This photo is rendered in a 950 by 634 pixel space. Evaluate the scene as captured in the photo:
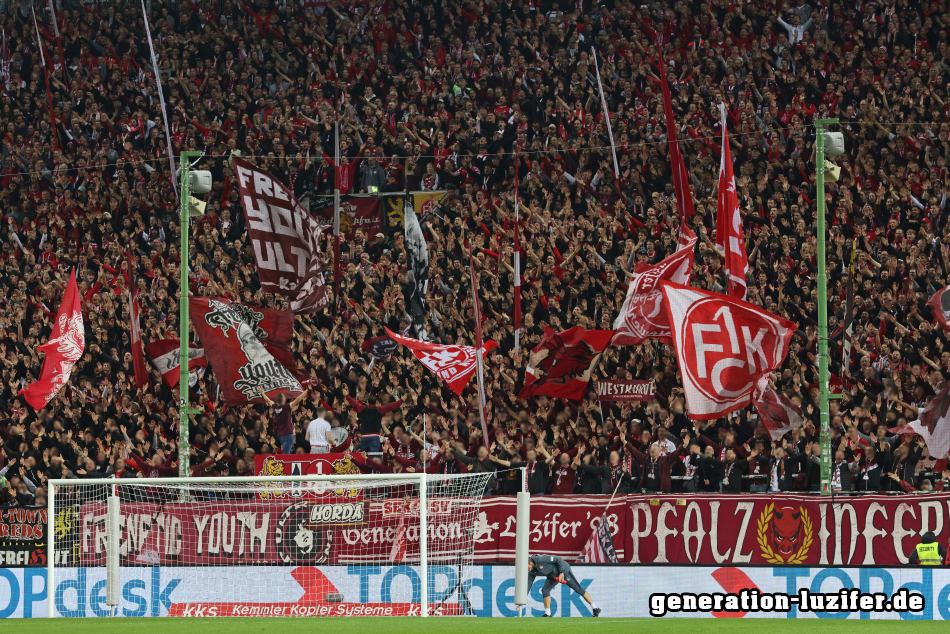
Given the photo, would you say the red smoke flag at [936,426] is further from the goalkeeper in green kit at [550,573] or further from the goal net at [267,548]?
the goal net at [267,548]

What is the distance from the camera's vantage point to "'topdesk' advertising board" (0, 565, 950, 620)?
1552 centimetres

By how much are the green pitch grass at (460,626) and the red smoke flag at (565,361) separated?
635 cm

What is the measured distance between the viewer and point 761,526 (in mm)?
16016

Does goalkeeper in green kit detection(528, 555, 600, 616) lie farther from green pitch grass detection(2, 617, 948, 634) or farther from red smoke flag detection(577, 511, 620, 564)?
green pitch grass detection(2, 617, 948, 634)

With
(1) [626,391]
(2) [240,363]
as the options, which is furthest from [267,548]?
(1) [626,391]

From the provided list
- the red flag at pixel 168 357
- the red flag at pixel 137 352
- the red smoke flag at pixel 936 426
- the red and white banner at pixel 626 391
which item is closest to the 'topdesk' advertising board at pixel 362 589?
the red smoke flag at pixel 936 426

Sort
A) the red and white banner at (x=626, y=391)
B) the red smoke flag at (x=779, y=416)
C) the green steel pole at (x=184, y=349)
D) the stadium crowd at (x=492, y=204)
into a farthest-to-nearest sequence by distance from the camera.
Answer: the red and white banner at (x=626, y=391)
the green steel pole at (x=184, y=349)
the stadium crowd at (x=492, y=204)
the red smoke flag at (x=779, y=416)

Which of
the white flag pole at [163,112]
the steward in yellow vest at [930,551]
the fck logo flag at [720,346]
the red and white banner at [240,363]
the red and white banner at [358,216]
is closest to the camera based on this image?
the steward in yellow vest at [930,551]

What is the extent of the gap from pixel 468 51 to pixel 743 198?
914cm

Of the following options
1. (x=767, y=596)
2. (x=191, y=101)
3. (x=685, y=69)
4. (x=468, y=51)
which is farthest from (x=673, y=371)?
(x=191, y=101)

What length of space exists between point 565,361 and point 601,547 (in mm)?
4236

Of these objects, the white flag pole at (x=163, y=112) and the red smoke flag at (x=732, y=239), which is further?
the white flag pole at (x=163, y=112)

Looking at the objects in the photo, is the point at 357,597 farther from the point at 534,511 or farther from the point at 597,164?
the point at 597,164

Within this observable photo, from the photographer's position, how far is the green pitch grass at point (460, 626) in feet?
40.8
